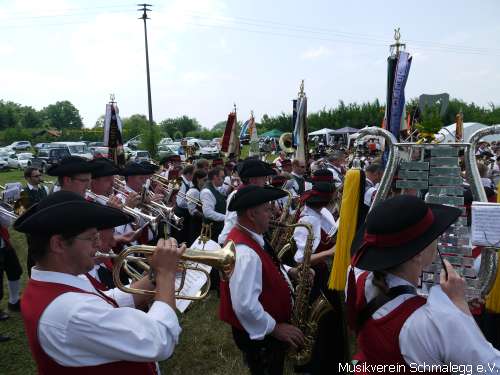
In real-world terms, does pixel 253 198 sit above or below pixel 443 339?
above

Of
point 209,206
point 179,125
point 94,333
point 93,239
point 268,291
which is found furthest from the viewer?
point 179,125

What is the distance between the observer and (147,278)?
2.35 metres

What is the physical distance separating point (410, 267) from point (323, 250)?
8.57ft

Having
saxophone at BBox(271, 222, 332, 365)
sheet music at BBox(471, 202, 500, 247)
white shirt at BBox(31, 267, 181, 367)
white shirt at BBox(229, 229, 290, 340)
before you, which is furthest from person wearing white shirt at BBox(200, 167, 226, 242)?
white shirt at BBox(31, 267, 181, 367)

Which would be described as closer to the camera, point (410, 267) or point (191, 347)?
point (410, 267)

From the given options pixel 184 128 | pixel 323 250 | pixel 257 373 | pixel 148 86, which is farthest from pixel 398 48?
pixel 184 128

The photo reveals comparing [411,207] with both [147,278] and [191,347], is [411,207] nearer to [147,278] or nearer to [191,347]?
[147,278]

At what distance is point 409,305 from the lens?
1.91 metres

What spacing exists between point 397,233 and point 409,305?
1.16ft

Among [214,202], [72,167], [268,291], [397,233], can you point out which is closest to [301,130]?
[214,202]

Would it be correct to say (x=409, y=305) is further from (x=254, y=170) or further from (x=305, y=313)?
(x=254, y=170)

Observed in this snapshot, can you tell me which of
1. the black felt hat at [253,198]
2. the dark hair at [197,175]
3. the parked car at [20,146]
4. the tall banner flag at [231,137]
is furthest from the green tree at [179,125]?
the black felt hat at [253,198]

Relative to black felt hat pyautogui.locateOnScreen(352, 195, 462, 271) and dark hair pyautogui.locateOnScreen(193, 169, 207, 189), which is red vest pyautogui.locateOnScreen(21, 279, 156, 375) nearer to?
black felt hat pyautogui.locateOnScreen(352, 195, 462, 271)

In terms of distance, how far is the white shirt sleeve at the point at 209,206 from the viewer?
7492 millimetres
